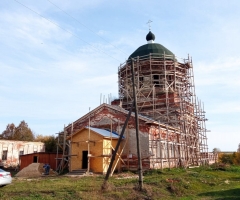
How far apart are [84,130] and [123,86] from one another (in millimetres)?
9602

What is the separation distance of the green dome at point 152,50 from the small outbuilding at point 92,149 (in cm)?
1096

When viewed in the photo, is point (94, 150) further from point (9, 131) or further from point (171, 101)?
point (9, 131)

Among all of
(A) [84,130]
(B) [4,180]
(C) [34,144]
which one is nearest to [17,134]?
(C) [34,144]

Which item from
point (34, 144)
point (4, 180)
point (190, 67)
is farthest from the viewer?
point (34, 144)

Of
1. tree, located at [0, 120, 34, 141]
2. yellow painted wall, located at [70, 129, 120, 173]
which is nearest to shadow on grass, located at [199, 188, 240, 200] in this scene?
yellow painted wall, located at [70, 129, 120, 173]

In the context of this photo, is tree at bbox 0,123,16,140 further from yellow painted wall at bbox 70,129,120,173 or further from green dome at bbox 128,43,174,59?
yellow painted wall at bbox 70,129,120,173

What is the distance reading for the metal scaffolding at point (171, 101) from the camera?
922 inches

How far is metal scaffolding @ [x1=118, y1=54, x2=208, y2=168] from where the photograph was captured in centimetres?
2342

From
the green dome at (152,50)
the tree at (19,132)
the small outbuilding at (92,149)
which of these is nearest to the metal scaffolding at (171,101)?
the green dome at (152,50)

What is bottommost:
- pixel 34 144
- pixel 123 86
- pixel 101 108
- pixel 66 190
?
pixel 66 190

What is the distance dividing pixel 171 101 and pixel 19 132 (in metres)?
36.7

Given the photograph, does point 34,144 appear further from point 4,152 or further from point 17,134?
point 17,134

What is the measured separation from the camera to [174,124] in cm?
2444

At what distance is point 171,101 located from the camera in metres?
25.5
